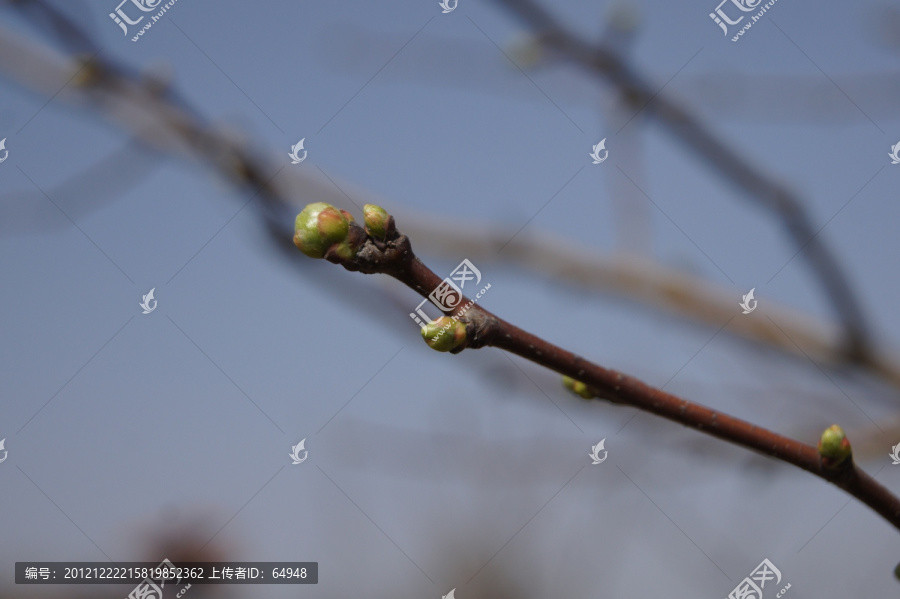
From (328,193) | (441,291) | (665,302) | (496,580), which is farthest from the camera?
(496,580)

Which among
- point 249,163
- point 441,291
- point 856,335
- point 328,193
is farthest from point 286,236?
point 856,335

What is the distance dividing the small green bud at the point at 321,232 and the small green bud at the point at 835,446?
0.78 metres

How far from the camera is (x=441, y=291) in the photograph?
2.80 feet

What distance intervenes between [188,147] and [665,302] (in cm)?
173

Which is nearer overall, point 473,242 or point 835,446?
point 835,446

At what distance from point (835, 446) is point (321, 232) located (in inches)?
33.1

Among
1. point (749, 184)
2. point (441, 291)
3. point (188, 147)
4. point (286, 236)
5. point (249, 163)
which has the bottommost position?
point (441, 291)

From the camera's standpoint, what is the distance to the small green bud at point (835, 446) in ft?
3.50

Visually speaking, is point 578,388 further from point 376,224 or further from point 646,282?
point 646,282

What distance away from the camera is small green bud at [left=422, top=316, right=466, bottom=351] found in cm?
88

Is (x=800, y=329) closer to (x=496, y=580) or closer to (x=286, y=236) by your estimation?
(x=286, y=236)

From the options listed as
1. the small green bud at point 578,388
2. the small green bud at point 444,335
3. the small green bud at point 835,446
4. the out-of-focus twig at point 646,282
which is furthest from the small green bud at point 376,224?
the out-of-focus twig at point 646,282

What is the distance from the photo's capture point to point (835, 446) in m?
1.07

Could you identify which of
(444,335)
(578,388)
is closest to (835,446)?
(578,388)
